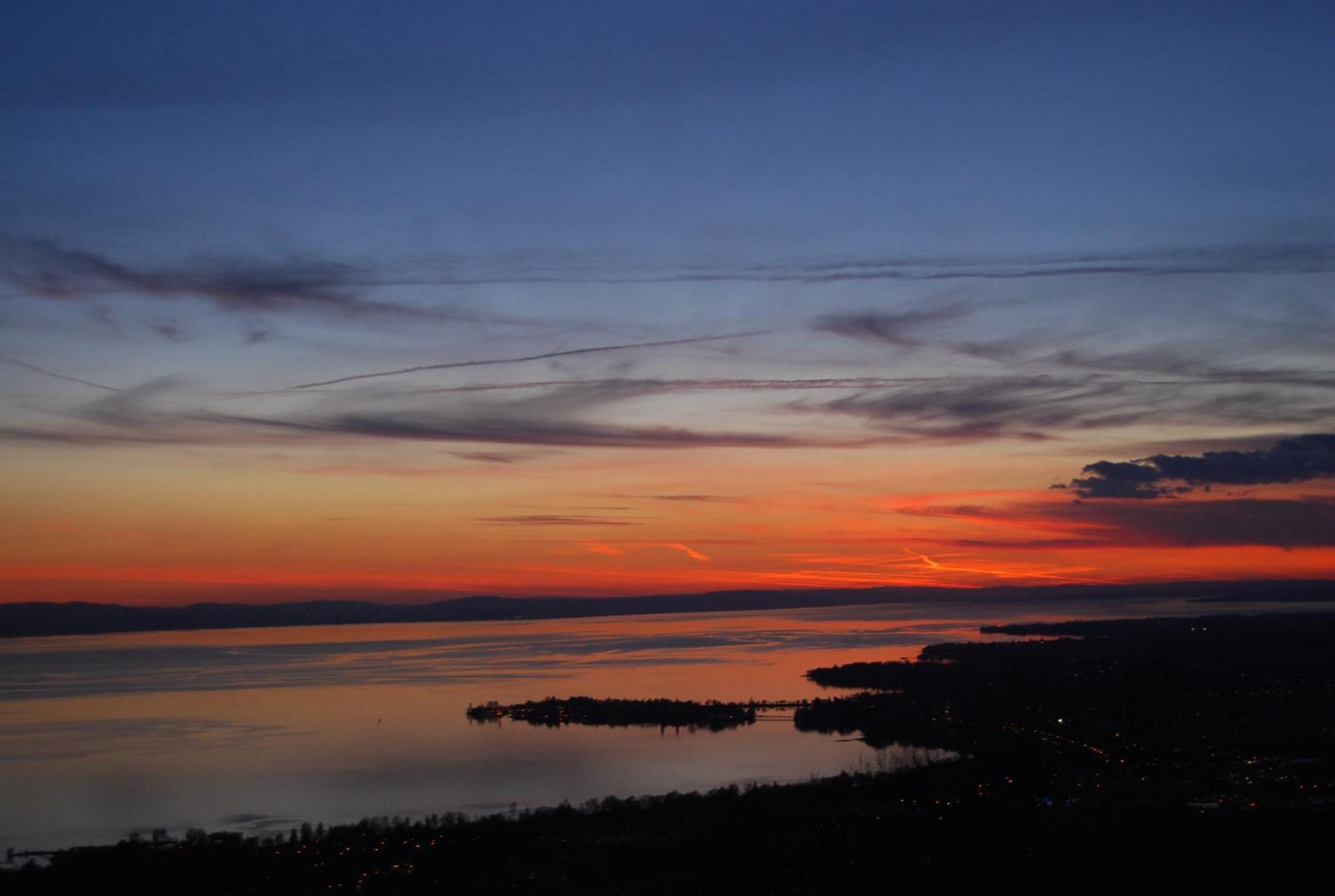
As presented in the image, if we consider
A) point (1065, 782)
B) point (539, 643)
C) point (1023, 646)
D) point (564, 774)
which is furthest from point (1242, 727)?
point (539, 643)

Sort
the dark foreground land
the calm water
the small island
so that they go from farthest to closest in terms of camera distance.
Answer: the small island, the calm water, the dark foreground land

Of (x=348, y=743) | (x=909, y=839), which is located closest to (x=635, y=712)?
(x=348, y=743)

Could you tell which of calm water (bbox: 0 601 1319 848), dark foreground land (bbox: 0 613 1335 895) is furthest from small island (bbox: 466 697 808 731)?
dark foreground land (bbox: 0 613 1335 895)

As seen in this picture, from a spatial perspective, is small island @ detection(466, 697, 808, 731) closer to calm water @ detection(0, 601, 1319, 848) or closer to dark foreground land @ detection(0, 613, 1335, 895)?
calm water @ detection(0, 601, 1319, 848)

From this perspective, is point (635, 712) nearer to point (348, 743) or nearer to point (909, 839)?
point (348, 743)

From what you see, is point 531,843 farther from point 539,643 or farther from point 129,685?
point 539,643

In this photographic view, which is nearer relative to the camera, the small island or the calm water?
the calm water
